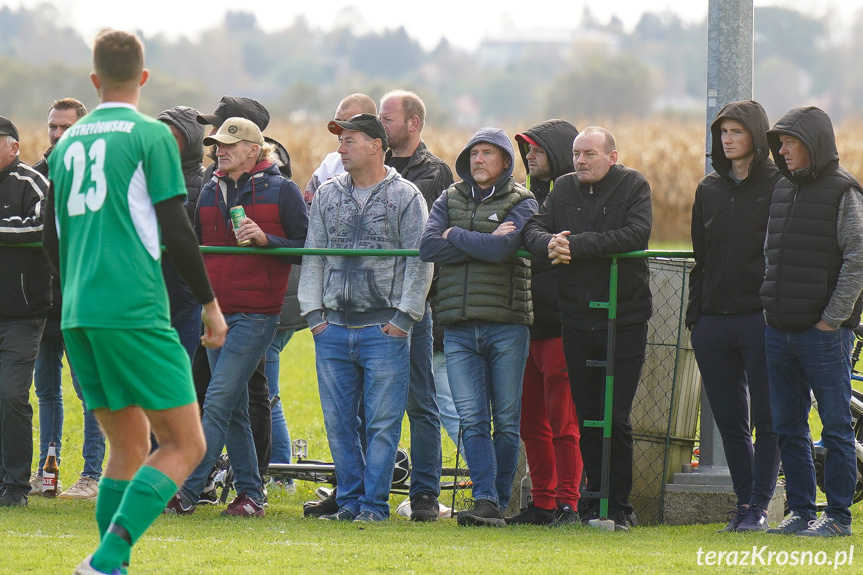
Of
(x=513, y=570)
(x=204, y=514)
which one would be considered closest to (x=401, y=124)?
(x=204, y=514)

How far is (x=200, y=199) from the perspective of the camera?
7.47 metres

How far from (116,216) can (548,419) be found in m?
3.37

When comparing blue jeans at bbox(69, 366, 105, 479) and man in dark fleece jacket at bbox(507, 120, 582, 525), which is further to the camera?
blue jeans at bbox(69, 366, 105, 479)

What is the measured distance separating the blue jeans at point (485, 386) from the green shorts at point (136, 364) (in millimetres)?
2539

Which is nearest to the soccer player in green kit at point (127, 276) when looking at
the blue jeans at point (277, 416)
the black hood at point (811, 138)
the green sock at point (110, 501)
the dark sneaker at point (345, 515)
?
the green sock at point (110, 501)

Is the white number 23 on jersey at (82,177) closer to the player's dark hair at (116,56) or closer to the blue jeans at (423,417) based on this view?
the player's dark hair at (116,56)

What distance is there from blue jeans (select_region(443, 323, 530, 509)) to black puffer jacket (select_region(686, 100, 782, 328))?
1.07 m

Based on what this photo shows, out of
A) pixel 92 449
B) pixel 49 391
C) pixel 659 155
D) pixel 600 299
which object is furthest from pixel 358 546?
pixel 659 155

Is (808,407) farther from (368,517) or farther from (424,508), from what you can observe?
(368,517)

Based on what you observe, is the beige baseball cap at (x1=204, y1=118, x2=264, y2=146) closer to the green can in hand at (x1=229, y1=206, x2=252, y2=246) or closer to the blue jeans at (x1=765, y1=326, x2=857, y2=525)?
the green can in hand at (x1=229, y1=206, x2=252, y2=246)

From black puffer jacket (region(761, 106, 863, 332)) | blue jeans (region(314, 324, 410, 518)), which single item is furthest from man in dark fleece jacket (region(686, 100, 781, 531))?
blue jeans (region(314, 324, 410, 518))

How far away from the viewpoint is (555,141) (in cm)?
745

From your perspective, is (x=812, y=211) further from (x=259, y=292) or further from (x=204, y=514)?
(x=204, y=514)

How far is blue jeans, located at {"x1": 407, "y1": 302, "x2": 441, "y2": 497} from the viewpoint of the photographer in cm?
732
